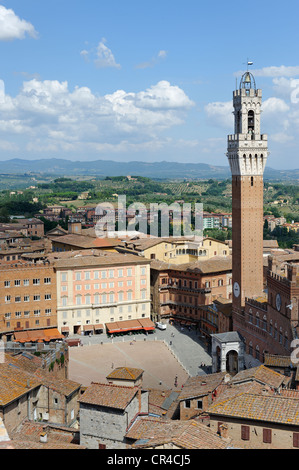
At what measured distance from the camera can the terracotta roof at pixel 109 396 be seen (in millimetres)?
23305

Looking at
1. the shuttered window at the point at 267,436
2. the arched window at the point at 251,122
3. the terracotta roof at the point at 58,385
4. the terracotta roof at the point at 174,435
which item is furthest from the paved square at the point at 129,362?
the arched window at the point at 251,122

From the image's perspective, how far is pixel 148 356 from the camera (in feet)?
169

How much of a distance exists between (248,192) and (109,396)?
99.8ft

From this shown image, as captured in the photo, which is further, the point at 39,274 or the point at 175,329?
the point at 175,329

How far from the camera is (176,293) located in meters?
65.2

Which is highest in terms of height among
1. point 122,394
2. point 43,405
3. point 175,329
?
point 122,394

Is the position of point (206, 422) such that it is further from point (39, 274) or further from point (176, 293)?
point (176, 293)

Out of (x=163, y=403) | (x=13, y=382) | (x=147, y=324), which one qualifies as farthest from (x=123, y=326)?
(x=13, y=382)

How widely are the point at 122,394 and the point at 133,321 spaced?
123 feet

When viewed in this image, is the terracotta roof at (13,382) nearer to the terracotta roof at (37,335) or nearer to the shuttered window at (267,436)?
the shuttered window at (267,436)

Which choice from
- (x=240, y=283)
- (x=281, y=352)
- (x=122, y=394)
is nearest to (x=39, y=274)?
(x=240, y=283)

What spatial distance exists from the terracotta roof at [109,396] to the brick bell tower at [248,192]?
27.1 meters

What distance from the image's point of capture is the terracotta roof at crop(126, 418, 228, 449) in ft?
61.1

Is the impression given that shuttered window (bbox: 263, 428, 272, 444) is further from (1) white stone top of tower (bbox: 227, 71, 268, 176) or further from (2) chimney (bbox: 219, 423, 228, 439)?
(1) white stone top of tower (bbox: 227, 71, 268, 176)
